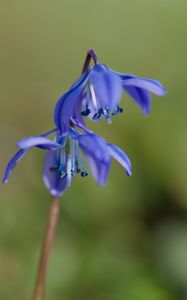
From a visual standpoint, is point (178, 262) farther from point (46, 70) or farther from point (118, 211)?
point (46, 70)

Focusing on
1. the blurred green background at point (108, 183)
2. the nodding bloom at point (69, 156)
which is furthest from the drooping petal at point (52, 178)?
the blurred green background at point (108, 183)

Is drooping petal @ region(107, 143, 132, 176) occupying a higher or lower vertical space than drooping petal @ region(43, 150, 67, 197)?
lower

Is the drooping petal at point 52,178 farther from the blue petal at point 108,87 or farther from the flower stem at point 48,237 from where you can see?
the blue petal at point 108,87

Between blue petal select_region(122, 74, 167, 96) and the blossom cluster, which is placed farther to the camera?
blue petal select_region(122, 74, 167, 96)

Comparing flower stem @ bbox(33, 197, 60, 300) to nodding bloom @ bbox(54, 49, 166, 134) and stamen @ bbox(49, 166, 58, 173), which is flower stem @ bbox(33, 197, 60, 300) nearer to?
stamen @ bbox(49, 166, 58, 173)

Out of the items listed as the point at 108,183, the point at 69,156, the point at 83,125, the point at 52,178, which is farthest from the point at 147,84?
the point at 108,183

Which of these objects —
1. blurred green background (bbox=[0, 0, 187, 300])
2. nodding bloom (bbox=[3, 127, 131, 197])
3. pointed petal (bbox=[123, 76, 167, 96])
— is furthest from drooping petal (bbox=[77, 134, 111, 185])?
blurred green background (bbox=[0, 0, 187, 300])
